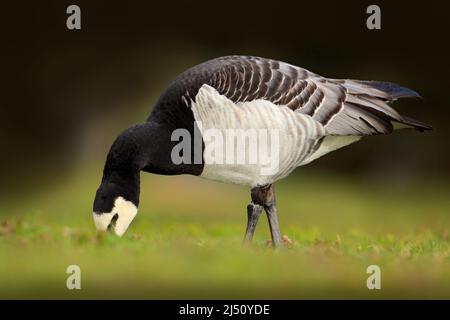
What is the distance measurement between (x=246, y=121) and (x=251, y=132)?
124 millimetres

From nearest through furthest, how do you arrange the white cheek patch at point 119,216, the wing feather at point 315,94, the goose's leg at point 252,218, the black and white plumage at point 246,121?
the white cheek patch at point 119,216
the black and white plumage at point 246,121
the wing feather at point 315,94
the goose's leg at point 252,218

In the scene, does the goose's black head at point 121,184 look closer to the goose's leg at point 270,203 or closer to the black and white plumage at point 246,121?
the black and white plumage at point 246,121

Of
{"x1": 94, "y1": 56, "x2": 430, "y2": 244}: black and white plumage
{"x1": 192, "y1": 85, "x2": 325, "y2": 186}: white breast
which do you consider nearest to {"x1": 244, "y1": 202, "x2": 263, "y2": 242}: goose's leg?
{"x1": 94, "y1": 56, "x2": 430, "y2": 244}: black and white plumage

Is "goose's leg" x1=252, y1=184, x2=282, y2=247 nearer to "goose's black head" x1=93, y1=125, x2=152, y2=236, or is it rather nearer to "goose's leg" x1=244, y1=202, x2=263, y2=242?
"goose's leg" x1=244, y1=202, x2=263, y2=242

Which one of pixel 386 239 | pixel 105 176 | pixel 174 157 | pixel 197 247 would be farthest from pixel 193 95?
pixel 386 239

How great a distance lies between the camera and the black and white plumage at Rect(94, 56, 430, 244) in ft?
22.5

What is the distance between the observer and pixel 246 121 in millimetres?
6805

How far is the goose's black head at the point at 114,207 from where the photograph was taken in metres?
6.74

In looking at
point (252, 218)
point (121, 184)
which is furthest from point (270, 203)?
point (121, 184)

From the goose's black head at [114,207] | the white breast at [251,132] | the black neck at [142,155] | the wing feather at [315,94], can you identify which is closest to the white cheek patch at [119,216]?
the goose's black head at [114,207]

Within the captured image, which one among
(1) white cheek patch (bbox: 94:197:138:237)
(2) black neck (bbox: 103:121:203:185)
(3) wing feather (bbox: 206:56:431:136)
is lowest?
(1) white cheek patch (bbox: 94:197:138:237)

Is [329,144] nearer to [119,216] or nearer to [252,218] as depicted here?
[252,218]

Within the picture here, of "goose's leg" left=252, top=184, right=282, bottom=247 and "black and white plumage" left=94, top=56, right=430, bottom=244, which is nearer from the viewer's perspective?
"black and white plumage" left=94, top=56, right=430, bottom=244

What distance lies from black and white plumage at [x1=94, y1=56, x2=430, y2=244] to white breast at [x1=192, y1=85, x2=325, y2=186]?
0.4 inches
